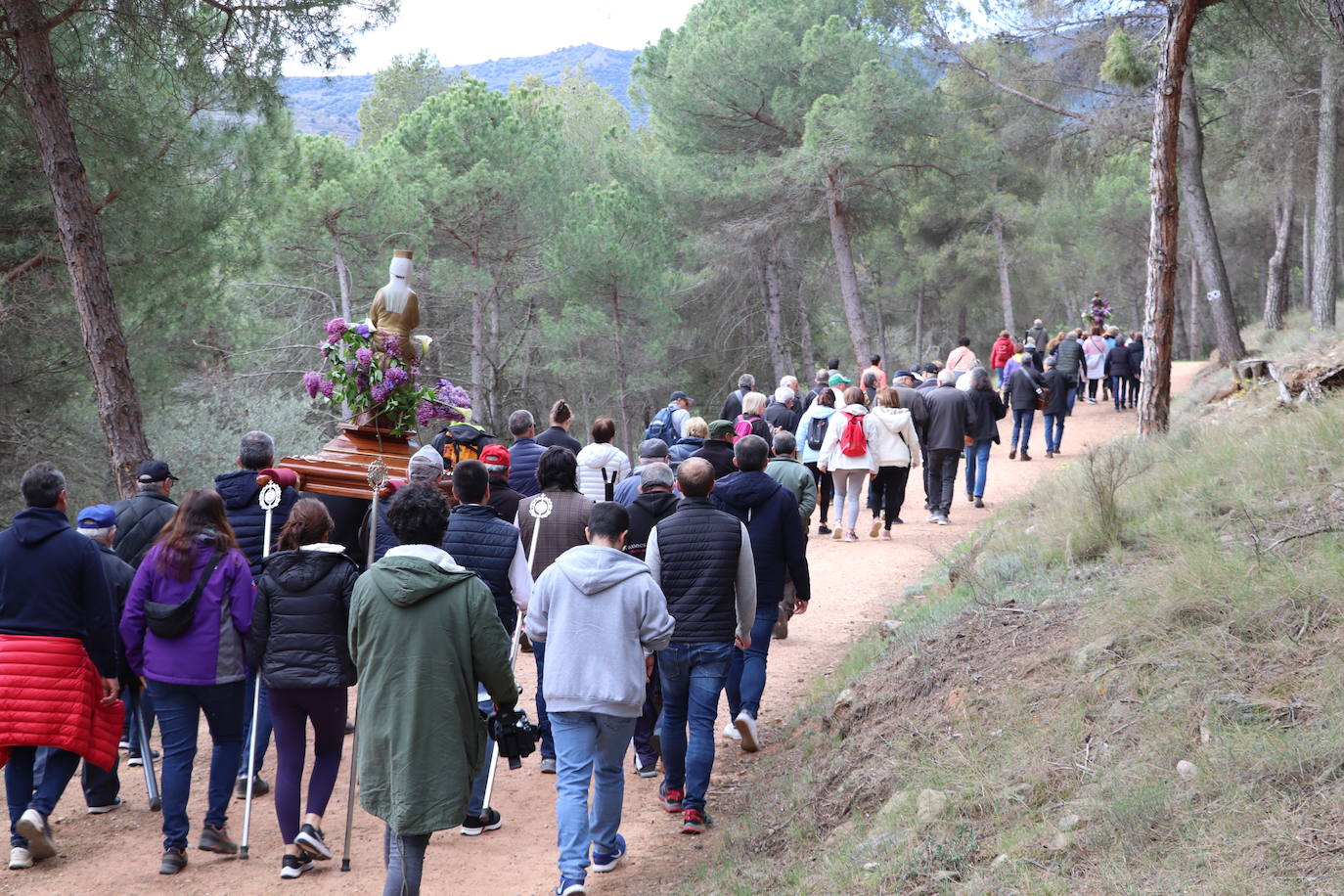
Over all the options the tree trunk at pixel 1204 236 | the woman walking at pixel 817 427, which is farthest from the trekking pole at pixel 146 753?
the tree trunk at pixel 1204 236

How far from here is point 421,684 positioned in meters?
4.42

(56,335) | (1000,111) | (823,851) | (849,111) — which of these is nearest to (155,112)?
(56,335)

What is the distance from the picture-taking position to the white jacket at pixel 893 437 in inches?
507

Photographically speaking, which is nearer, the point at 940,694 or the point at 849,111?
the point at 940,694

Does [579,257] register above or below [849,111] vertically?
below

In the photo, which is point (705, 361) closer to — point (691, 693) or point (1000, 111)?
point (1000, 111)

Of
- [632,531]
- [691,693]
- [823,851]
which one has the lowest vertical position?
[823,851]

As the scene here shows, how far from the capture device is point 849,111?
24438mm

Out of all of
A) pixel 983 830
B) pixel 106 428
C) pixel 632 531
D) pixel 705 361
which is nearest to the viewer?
pixel 983 830

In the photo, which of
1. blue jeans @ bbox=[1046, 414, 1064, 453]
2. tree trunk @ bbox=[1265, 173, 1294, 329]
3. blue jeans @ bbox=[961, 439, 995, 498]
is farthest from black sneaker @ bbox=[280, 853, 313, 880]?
tree trunk @ bbox=[1265, 173, 1294, 329]

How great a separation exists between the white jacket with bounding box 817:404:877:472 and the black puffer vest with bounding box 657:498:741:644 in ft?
23.4

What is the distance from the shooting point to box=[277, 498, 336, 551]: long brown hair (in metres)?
5.34

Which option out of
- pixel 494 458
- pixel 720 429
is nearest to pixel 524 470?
pixel 720 429

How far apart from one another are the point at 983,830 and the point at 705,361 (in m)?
30.1
